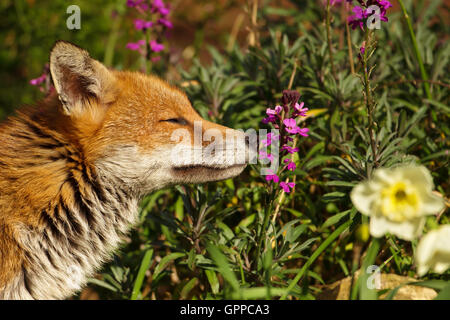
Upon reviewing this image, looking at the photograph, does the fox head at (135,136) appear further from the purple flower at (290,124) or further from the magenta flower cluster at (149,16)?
the magenta flower cluster at (149,16)

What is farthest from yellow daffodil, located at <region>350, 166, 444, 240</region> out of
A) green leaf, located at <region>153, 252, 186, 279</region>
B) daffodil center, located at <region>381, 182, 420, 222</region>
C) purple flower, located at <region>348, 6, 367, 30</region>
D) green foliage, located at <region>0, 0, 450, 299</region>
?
green leaf, located at <region>153, 252, 186, 279</region>

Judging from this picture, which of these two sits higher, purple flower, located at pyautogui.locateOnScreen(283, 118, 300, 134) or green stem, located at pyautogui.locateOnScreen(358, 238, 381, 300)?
purple flower, located at pyautogui.locateOnScreen(283, 118, 300, 134)

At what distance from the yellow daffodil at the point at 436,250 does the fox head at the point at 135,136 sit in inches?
59.1

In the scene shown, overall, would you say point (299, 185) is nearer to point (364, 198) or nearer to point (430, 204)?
point (364, 198)

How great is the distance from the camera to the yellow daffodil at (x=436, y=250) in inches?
69.2

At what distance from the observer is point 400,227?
72.9 inches

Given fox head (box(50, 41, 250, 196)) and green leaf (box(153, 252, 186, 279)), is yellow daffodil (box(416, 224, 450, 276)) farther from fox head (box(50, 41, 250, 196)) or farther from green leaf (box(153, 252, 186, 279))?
green leaf (box(153, 252, 186, 279))

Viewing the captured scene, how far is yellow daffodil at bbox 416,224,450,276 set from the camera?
1759 millimetres

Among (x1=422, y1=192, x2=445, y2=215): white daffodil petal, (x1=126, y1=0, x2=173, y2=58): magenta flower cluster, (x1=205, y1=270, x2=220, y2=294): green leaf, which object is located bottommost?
(x1=205, y1=270, x2=220, y2=294): green leaf

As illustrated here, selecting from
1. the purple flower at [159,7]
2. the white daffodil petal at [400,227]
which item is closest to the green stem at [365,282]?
the white daffodil petal at [400,227]

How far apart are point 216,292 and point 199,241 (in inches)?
16.1

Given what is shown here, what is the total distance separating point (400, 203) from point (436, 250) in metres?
0.22

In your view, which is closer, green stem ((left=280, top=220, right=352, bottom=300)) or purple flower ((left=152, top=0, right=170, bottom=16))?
green stem ((left=280, top=220, right=352, bottom=300))

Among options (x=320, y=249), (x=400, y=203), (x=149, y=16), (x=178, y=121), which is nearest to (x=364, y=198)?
(x=400, y=203)
